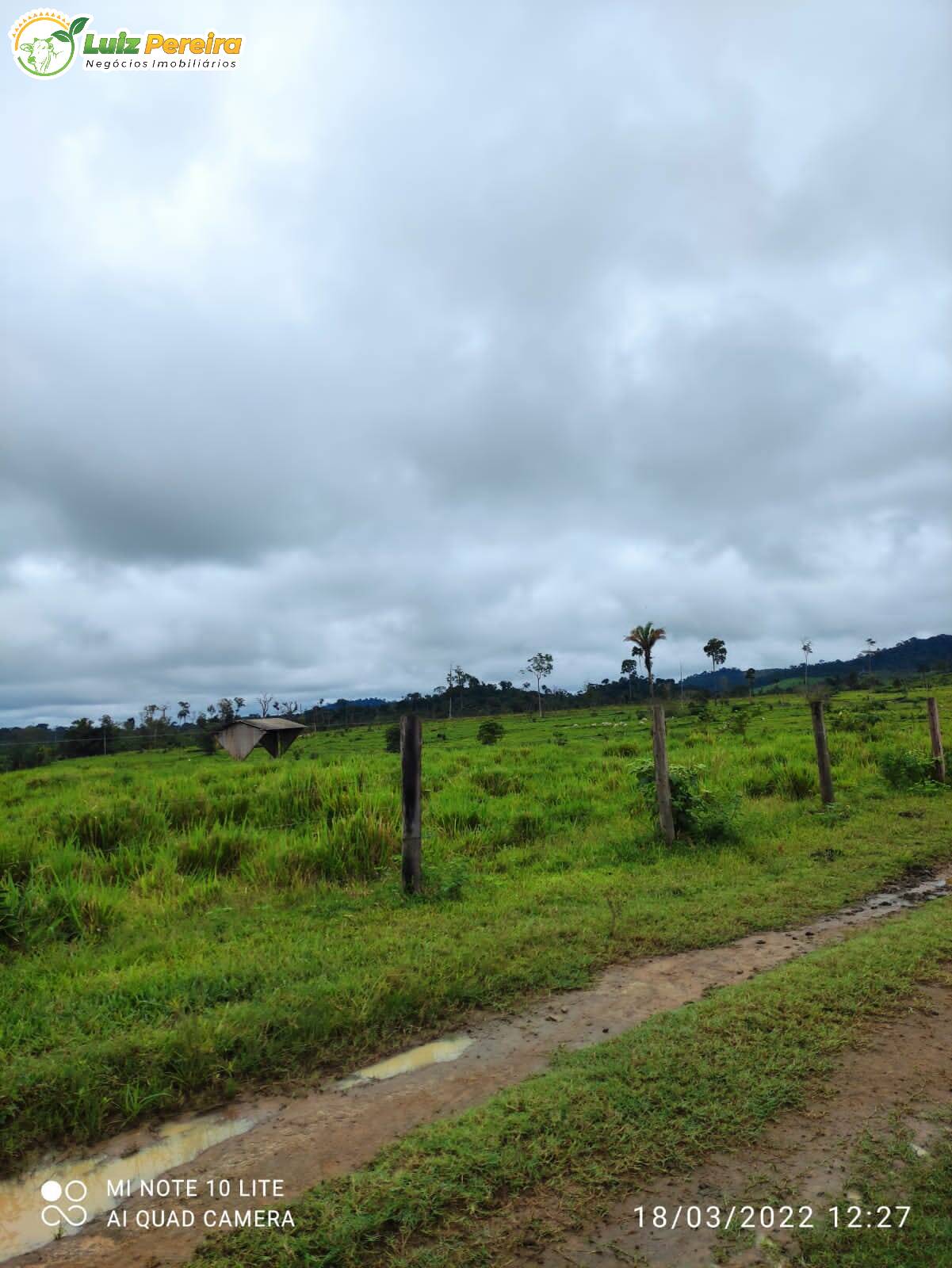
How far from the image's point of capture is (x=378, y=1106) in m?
3.83

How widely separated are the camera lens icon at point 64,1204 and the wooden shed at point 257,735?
14.8m

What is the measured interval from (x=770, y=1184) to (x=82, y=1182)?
3.13m

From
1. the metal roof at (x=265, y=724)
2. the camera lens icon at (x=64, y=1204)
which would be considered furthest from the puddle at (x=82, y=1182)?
the metal roof at (x=265, y=724)

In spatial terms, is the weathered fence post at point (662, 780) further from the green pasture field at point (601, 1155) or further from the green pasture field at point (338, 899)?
the green pasture field at point (601, 1155)

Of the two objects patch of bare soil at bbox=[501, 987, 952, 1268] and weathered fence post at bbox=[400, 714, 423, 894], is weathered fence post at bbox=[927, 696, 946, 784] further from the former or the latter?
patch of bare soil at bbox=[501, 987, 952, 1268]

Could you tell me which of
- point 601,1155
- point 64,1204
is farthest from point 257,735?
point 601,1155

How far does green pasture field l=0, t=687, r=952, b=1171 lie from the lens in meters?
4.33

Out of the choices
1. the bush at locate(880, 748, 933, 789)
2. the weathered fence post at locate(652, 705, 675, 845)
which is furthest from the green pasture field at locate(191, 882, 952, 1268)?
the bush at locate(880, 748, 933, 789)

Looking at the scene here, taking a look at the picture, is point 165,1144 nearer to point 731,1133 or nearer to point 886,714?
point 731,1133

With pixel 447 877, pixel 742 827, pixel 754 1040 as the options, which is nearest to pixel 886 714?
pixel 742 827

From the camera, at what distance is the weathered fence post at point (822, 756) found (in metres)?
11.8

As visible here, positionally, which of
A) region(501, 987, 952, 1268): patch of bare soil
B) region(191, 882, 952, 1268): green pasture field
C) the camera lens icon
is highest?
region(191, 882, 952, 1268): green pasture field

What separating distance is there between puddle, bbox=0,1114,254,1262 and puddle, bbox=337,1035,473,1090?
2.16ft

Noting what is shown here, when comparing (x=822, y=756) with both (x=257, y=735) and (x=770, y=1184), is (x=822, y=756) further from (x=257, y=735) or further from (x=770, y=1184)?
(x=257, y=735)
